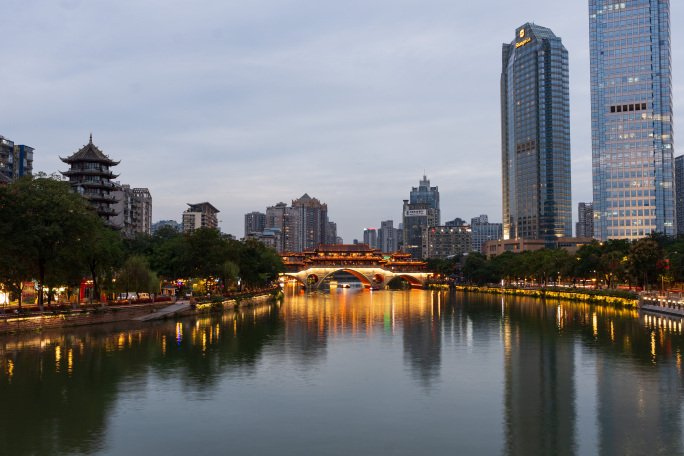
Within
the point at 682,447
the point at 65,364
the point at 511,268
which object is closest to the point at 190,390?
the point at 65,364

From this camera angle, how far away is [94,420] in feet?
77.8

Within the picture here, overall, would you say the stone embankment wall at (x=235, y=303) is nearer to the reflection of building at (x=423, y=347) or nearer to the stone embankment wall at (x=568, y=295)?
the reflection of building at (x=423, y=347)

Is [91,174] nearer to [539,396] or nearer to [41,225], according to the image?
[41,225]

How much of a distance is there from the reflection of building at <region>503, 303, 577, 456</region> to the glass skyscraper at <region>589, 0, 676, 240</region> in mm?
166626

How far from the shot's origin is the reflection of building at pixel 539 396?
814 inches

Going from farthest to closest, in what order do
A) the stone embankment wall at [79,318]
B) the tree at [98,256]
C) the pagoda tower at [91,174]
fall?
the pagoda tower at [91,174], the tree at [98,256], the stone embankment wall at [79,318]

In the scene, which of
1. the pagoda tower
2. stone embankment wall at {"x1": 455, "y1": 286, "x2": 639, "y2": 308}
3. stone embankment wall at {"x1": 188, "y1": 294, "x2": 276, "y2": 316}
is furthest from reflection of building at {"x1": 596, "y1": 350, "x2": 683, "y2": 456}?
the pagoda tower

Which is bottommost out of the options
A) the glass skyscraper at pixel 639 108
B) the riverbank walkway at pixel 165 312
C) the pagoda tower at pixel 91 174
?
the riverbank walkway at pixel 165 312

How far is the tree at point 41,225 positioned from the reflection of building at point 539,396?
39.6 meters

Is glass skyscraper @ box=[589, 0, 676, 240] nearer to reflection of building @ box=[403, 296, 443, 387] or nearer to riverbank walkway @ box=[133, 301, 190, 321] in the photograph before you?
reflection of building @ box=[403, 296, 443, 387]

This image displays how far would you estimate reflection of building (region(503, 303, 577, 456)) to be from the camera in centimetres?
2069

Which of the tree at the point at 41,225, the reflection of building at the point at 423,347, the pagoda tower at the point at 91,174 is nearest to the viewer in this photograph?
the reflection of building at the point at 423,347

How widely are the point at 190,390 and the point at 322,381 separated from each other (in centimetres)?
690

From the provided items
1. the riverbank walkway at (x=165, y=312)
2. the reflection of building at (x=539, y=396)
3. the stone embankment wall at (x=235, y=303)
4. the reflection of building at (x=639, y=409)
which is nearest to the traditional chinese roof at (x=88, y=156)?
the stone embankment wall at (x=235, y=303)
